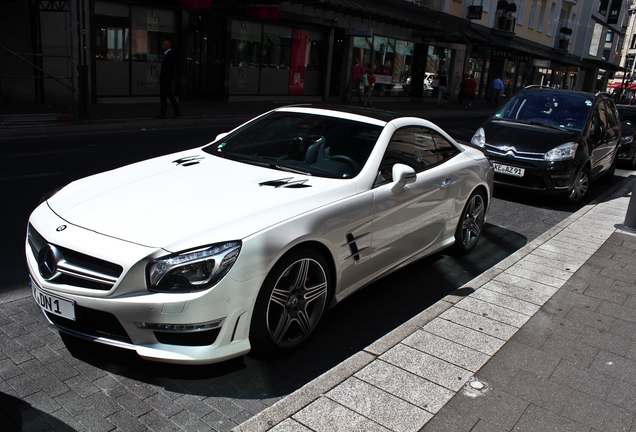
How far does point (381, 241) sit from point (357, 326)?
0.65 m

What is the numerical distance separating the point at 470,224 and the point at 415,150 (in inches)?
52.2

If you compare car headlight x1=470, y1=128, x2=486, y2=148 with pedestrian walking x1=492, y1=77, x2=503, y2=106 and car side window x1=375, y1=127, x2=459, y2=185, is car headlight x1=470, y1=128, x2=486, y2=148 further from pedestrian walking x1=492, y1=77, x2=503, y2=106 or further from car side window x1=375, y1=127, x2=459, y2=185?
pedestrian walking x1=492, y1=77, x2=503, y2=106

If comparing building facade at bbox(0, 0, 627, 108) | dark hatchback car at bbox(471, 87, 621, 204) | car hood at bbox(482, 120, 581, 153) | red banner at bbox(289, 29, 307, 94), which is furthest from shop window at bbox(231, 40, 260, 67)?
car hood at bbox(482, 120, 581, 153)

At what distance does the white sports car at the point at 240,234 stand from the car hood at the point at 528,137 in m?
4.02

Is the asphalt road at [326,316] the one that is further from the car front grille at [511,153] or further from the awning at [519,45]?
the awning at [519,45]

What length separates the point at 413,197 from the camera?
4.44 meters

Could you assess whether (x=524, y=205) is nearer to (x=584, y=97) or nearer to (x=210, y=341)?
(x=584, y=97)

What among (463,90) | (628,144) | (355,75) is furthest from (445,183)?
(463,90)

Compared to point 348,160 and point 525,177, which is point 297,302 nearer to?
point 348,160

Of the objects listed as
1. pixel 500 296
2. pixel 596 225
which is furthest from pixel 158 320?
pixel 596 225

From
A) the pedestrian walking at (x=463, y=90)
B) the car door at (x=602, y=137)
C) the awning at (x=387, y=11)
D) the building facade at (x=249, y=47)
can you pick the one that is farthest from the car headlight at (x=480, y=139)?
the pedestrian walking at (x=463, y=90)

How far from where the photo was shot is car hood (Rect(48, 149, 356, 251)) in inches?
120

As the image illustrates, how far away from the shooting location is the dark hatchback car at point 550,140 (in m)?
8.23

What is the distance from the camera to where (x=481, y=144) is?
8.80 meters
